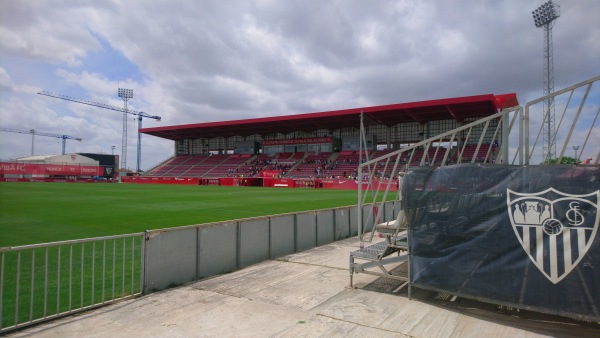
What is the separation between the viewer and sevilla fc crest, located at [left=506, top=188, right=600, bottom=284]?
5047mm

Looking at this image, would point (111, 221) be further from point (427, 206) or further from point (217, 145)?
point (217, 145)

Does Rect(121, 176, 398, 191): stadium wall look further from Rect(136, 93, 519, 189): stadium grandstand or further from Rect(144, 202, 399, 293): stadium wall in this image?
Rect(144, 202, 399, 293): stadium wall

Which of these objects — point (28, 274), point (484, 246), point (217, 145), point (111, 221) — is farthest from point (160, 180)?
point (484, 246)

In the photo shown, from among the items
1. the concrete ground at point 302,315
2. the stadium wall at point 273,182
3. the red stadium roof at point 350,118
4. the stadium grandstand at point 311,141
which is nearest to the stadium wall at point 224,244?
the concrete ground at point 302,315

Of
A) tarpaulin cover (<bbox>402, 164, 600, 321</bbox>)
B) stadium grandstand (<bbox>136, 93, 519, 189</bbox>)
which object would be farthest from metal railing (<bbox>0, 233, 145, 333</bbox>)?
stadium grandstand (<bbox>136, 93, 519, 189</bbox>)

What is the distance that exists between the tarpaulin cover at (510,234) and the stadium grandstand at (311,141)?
38.5 meters

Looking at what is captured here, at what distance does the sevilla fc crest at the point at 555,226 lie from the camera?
5.05 m

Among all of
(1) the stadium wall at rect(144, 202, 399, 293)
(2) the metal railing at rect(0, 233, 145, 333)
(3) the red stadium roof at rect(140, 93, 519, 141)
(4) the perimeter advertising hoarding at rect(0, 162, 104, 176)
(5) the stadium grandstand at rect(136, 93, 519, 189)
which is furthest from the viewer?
(4) the perimeter advertising hoarding at rect(0, 162, 104, 176)

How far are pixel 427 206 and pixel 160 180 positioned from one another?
65.2m

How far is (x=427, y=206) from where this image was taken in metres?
6.29

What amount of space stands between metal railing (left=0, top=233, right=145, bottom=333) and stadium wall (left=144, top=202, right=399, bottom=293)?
1.14ft

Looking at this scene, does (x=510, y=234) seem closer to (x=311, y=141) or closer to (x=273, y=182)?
(x=273, y=182)

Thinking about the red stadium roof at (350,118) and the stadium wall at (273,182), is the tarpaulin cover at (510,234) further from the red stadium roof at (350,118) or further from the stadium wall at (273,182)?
the stadium wall at (273,182)

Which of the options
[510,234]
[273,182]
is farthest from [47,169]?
[510,234]
